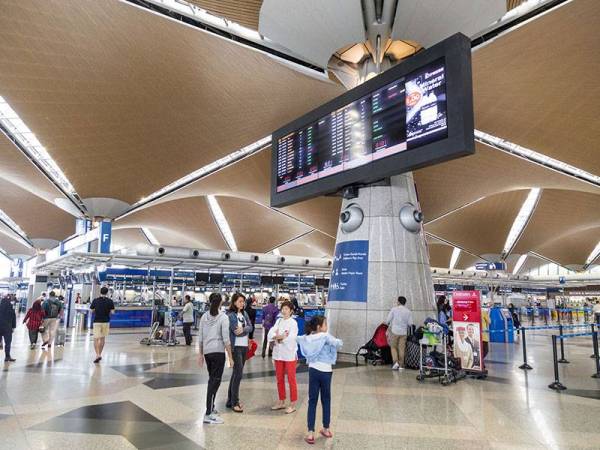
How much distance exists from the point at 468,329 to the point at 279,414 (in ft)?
15.2

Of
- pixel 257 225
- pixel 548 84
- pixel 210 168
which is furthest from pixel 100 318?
pixel 257 225

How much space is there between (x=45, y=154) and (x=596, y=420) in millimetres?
24874

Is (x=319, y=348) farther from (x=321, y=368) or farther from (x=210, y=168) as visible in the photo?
(x=210, y=168)

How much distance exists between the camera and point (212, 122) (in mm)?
20000

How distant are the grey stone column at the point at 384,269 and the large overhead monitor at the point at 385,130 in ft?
5.26

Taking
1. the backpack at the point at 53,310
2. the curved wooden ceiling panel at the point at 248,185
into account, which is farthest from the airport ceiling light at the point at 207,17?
the curved wooden ceiling panel at the point at 248,185

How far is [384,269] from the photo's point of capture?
1102cm

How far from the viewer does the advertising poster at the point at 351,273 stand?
11.1m

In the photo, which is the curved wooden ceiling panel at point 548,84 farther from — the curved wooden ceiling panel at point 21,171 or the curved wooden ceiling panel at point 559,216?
the curved wooden ceiling panel at point 21,171

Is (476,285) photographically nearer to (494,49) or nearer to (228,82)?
(494,49)

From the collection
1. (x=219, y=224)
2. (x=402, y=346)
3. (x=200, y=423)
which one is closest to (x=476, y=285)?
→ (x=219, y=224)

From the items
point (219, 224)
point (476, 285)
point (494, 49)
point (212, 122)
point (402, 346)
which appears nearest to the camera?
point (402, 346)

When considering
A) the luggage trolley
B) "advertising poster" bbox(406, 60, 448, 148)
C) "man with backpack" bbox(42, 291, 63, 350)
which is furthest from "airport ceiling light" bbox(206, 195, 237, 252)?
"advertising poster" bbox(406, 60, 448, 148)

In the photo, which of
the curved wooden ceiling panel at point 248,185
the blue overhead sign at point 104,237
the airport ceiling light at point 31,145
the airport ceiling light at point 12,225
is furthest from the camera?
the airport ceiling light at point 12,225
